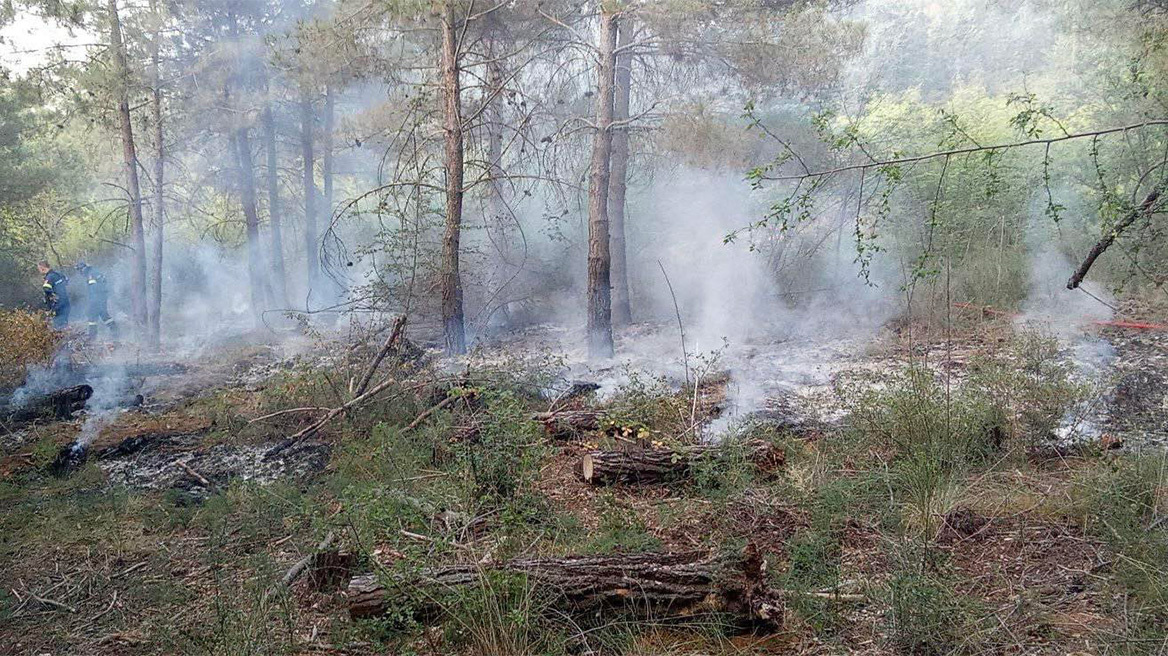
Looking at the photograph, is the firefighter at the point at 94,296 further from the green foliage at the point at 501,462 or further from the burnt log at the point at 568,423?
the green foliage at the point at 501,462

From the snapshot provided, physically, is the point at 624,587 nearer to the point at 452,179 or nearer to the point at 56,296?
the point at 452,179

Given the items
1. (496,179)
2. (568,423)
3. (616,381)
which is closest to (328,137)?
(496,179)

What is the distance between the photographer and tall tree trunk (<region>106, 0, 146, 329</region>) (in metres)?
12.6

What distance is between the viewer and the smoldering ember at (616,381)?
326 cm

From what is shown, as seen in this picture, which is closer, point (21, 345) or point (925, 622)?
point (925, 622)

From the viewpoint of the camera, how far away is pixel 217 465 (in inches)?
261

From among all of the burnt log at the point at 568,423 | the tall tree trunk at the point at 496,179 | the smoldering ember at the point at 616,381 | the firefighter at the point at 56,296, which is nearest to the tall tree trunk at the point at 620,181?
the smoldering ember at the point at 616,381

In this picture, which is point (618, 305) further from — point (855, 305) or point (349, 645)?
point (349, 645)

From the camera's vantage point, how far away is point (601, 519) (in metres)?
4.45

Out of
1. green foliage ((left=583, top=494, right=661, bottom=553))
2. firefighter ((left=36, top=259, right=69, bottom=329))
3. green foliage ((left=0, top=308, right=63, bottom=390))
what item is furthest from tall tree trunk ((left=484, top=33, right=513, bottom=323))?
firefighter ((left=36, top=259, right=69, bottom=329))

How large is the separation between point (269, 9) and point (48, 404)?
12.7 meters

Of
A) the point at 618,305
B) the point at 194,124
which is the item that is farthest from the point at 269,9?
the point at 618,305

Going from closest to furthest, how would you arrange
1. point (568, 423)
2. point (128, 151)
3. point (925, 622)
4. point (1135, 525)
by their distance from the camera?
point (925, 622) < point (1135, 525) < point (568, 423) < point (128, 151)

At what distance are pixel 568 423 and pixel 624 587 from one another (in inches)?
133
